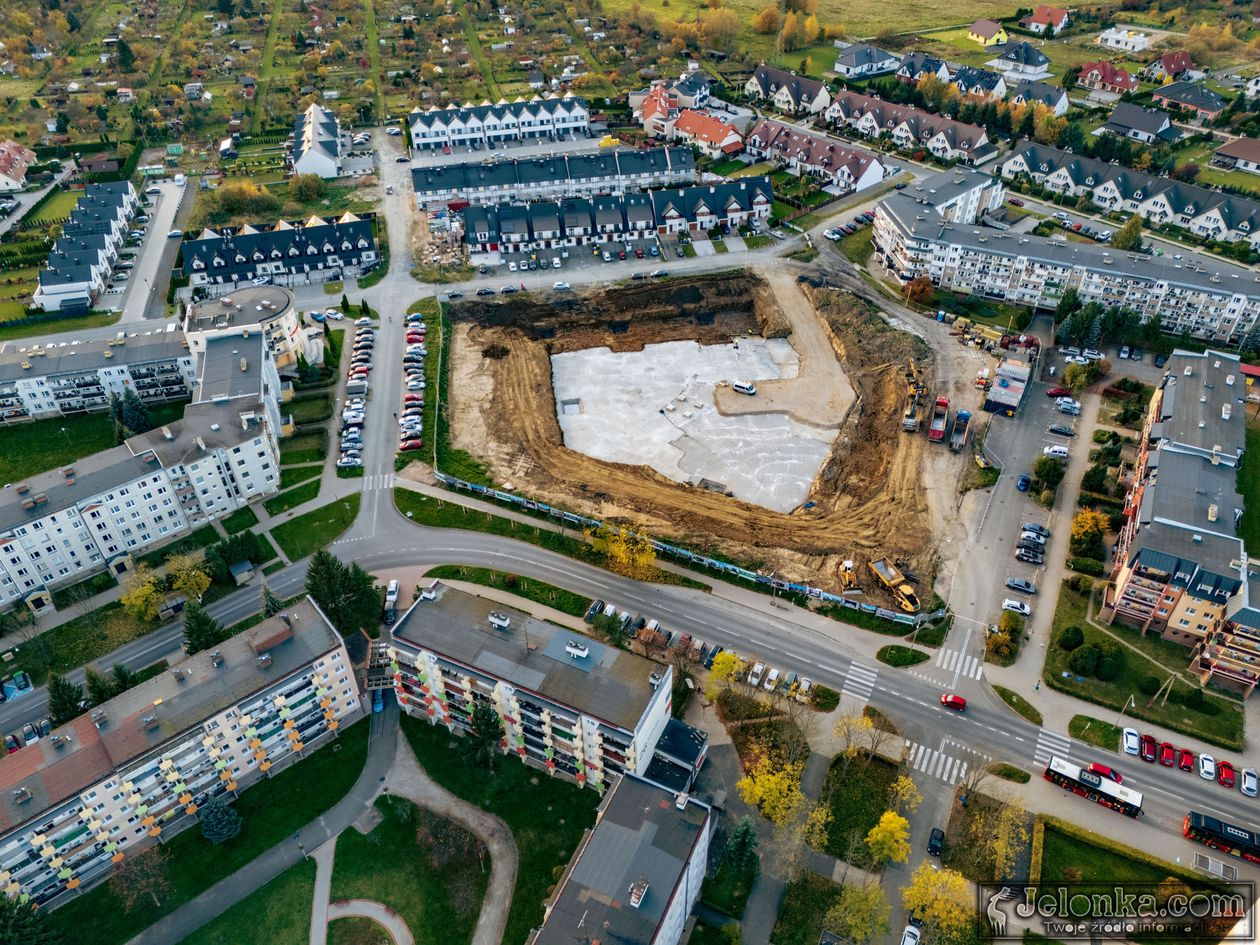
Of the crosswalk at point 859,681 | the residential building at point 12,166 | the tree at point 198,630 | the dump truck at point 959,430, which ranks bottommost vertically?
the crosswalk at point 859,681

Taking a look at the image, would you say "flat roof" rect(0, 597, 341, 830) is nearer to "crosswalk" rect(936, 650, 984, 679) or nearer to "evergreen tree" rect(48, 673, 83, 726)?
"evergreen tree" rect(48, 673, 83, 726)

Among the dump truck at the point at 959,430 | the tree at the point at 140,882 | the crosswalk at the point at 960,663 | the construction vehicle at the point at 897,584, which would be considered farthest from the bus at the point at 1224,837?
the tree at the point at 140,882

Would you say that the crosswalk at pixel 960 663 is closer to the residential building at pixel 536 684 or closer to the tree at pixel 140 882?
the residential building at pixel 536 684

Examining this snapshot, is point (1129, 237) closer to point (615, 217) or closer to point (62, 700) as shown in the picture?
point (615, 217)

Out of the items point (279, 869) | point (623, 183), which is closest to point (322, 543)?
point (279, 869)

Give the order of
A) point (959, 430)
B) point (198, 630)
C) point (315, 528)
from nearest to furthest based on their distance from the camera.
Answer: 1. point (198, 630)
2. point (315, 528)
3. point (959, 430)

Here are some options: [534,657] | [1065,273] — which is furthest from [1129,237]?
[534,657]
